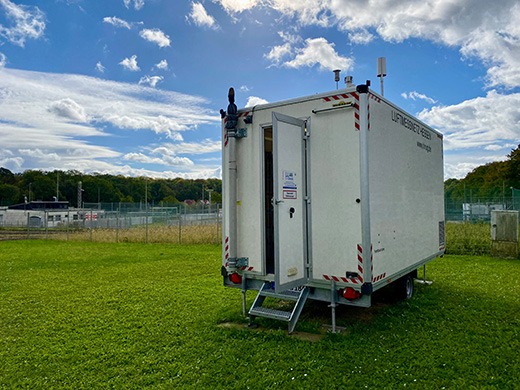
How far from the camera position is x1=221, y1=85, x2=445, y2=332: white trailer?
4887 millimetres

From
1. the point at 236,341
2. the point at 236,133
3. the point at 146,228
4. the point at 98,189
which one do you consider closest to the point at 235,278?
the point at 236,341

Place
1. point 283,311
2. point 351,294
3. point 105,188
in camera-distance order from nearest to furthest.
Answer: point 351,294
point 283,311
point 105,188

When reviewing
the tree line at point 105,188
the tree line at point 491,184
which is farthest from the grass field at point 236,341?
the tree line at point 105,188

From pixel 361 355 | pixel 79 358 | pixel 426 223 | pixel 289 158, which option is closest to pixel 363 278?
pixel 361 355

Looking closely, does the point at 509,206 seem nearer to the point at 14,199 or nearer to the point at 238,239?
the point at 238,239

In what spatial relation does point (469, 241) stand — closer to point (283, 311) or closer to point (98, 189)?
point (283, 311)

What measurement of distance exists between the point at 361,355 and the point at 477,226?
13206mm

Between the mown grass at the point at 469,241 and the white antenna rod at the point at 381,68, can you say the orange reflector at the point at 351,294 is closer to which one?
the white antenna rod at the point at 381,68

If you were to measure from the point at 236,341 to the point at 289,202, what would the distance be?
196 cm

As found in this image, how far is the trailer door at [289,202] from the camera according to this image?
478cm

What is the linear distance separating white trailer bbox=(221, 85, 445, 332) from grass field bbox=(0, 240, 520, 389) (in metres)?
0.67

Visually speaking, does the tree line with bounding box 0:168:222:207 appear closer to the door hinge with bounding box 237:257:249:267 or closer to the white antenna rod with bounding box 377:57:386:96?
the white antenna rod with bounding box 377:57:386:96

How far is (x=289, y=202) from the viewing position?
499 centimetres

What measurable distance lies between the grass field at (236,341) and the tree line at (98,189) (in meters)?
50.4
